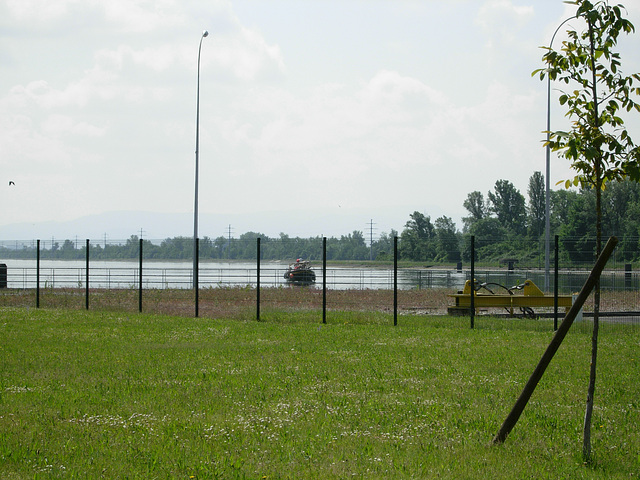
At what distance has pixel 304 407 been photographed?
7.79 meters

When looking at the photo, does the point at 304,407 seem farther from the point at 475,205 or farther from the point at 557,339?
the point at 475,205

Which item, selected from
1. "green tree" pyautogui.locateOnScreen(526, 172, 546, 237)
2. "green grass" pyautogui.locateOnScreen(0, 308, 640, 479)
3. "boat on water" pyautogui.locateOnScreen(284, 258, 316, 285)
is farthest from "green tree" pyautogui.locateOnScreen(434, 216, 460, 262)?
"green tree" pyautogui.locateOnScreen(526, 172, 546, 237)

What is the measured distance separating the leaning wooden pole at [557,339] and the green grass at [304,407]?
9.3 inches

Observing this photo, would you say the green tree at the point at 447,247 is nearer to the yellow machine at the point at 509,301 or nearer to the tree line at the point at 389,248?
the tree line at the point at 389,248

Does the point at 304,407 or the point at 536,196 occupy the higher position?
the point at 536,196

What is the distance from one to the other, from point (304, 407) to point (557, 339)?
3139mm

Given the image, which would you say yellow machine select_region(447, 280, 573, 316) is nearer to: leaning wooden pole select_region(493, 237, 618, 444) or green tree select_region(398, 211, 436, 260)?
green tree select_region(398, 211, 436, 260)

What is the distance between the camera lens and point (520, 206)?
113 metres

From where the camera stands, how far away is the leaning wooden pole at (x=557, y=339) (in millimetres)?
5977

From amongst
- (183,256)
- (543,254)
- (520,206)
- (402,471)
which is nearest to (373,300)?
(543,254)

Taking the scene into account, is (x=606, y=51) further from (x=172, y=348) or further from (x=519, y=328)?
(x=519, y=328)

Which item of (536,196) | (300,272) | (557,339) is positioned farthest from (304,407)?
(536,196)

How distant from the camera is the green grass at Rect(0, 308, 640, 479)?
231 inches

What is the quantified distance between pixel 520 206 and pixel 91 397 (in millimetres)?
111758
